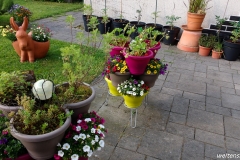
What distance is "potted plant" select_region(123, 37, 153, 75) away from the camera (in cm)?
204

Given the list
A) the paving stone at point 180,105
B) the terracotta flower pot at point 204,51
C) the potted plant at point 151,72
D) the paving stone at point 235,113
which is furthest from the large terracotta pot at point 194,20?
the potted plant at point 151,72

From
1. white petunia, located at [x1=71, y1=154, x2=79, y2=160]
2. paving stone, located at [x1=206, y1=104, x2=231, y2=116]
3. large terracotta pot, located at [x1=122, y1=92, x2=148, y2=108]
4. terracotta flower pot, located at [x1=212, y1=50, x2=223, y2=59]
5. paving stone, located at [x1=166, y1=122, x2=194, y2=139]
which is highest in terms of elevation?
white petunia, located at [x1=71, y1=154, x2=79, y2=160]

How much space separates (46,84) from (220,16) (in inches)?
184

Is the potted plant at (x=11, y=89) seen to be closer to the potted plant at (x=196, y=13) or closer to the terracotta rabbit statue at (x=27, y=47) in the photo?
the terracotta rabbit statue at (x=27, y=47)

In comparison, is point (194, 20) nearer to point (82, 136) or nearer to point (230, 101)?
point (230, 101)

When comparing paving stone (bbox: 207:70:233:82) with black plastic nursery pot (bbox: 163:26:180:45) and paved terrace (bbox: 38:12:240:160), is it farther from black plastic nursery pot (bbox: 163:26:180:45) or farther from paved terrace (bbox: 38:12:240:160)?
black plastic nursery pot (bbox: 163:26:180:45)

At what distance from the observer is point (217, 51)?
4.42 metres

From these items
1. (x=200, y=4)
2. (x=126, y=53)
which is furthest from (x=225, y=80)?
(x=126, y=53)

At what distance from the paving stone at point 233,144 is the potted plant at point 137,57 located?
121cm

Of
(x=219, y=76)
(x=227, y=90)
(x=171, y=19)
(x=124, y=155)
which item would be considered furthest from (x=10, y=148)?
(x=171, y=19)

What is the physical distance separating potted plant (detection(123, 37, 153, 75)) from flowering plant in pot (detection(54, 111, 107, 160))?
2.39 ft

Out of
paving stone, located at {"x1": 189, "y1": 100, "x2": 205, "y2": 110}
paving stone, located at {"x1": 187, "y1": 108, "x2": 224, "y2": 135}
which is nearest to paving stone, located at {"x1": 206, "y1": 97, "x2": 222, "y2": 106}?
paving stone, located at {"x1": 189, "y1": 100, "x2": 205, "y2": 110}

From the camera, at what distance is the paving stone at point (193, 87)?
3.19 metres

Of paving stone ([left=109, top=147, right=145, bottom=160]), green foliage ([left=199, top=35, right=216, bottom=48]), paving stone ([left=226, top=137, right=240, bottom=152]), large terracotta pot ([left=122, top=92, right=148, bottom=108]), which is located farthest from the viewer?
green foliage ([left=199, top=35, right=216, bottom=48])
